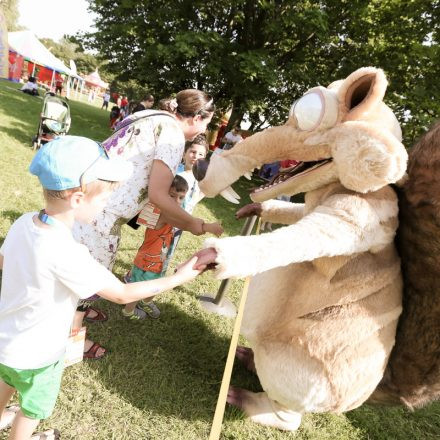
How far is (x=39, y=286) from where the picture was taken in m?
1.39

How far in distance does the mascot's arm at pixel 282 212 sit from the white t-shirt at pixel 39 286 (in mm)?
1219

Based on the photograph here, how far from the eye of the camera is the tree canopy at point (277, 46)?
1031cm

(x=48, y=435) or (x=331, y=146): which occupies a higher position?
(x=331, y=146)

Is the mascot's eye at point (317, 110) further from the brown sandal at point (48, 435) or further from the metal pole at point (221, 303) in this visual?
the brown sandal at point (48, 435)

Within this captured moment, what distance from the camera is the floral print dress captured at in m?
2.20

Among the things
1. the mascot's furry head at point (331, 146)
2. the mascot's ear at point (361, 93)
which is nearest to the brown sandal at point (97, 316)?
the mascot's furry head at point (331, 146)

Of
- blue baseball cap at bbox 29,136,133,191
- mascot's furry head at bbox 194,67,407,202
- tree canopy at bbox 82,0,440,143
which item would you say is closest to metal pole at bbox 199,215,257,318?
mascot's furry head at bbox 194,67,407,202

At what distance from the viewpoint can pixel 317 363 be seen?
1738mm

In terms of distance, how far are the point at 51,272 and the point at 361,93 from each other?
1.45 meters

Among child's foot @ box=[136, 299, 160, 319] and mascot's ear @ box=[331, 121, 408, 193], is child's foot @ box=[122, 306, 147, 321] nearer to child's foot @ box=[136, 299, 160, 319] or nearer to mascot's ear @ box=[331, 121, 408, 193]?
child's foot @ box=[136, 299, 160, 319]

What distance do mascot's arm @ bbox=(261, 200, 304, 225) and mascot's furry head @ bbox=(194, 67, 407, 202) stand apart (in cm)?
46

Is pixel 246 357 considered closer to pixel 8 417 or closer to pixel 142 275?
pixel 142 275

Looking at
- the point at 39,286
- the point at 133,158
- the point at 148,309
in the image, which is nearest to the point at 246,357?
the point at 148,309

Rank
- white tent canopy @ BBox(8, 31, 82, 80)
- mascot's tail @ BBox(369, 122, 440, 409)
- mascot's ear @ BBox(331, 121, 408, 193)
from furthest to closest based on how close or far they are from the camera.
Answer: white tent canopy @ BBox(8, 31, 82, 80) < mascot's tail @ BBox(369, 122, 440, 409) < mascot's ear @ BBox(331, 121, 408, 193)
